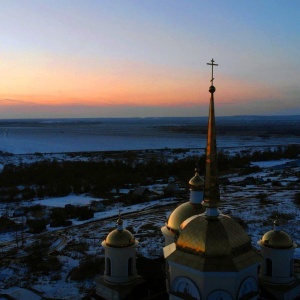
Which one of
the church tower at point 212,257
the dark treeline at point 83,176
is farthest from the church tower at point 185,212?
the dark treeline at point 83,176

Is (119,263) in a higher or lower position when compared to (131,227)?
higher

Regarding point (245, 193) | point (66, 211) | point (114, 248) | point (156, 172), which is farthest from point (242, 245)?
point (156, 172)

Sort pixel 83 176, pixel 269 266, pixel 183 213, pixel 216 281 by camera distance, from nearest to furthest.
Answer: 1. pixel 216 281
2. pixel 269 266
3. pixel 183 213
4. pixel 83 176

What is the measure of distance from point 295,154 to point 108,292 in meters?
53.5

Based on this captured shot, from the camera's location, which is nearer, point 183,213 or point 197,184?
point 183,213

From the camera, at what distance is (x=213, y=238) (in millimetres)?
7734

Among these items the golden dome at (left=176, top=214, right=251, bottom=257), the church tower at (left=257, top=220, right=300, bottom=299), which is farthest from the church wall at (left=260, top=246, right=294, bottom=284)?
the golden dome at (left=176, top=214, right=251, bottom=257)

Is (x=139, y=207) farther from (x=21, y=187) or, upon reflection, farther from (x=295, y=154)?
(x=295, y=154)

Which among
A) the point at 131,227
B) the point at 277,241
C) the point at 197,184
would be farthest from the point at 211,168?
the point at 131,227

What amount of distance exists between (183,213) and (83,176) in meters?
30.5

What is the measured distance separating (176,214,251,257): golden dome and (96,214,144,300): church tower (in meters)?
3.13

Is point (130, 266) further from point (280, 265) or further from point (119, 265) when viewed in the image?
point (280, 265)

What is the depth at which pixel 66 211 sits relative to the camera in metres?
26.1

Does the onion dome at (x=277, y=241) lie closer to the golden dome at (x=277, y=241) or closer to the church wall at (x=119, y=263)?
the golden dome at (x=277, y=241)
